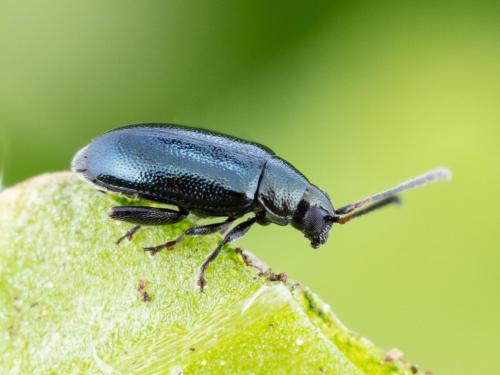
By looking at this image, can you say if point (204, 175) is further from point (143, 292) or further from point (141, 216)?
point (143, 292)

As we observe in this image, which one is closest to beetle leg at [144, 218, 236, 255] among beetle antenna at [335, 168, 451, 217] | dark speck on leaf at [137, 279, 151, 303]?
dark speck on leaf at [137, 279, 151, 303]

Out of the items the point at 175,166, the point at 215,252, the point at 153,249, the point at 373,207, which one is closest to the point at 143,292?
the point at 153,249

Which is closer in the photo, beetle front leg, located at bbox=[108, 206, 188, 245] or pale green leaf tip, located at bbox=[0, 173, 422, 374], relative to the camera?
pale green leaf tip, located at bbox=[0, 173, 422, 374]

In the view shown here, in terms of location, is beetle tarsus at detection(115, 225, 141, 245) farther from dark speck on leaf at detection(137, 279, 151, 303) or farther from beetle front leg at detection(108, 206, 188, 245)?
dark speck on leaf at detection(137, 279, 151, 303)

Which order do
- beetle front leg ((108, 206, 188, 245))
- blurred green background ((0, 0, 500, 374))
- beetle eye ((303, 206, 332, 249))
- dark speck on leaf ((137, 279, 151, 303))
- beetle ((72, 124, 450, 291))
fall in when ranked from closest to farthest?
dark speck on leaf ((137, 279, 151, 303))
beetle front leg ((108, 206, 188, 245))
beetle ((72, 124, 450, 291))
beetle eye ((303, 206, 332, 249))
blurred green background ((0, 0, 500, 374))

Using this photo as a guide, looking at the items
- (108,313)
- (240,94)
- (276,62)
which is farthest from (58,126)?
(108,313)

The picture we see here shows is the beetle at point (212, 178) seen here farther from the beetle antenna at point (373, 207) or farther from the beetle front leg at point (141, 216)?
the beetle front leg at point (141, 216)
